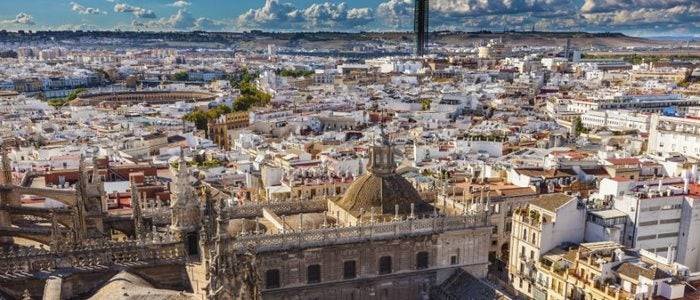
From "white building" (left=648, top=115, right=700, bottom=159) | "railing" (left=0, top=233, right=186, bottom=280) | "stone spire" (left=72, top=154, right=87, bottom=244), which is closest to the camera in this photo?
"railing" (left=0, top=233, right=186, bottom=280)

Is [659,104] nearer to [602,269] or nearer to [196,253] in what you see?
[602,269]

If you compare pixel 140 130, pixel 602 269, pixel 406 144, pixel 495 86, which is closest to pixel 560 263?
pixel 602 269

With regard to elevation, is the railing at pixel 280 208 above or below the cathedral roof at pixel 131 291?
below

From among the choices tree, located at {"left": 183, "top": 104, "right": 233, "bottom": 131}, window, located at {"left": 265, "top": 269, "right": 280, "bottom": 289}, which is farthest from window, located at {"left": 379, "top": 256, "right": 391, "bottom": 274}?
tree, located at {"left": 183, "top": 104, "right": 233, "bottom": 131}

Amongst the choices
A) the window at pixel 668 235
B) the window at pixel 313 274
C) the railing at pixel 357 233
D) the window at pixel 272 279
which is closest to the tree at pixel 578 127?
the window at pixel 668 235

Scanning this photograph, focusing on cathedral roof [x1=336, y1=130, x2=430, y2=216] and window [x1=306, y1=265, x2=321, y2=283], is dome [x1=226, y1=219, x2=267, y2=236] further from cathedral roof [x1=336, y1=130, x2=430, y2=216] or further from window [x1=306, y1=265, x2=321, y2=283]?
cathedral roof [x1=336, y1=130, x2=430, y2=216]

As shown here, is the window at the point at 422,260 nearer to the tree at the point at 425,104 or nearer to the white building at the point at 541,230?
the white building at the point at 541,230
